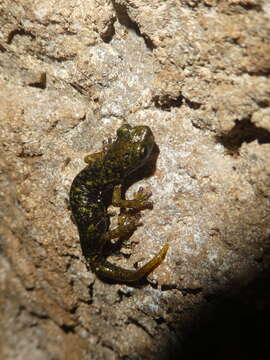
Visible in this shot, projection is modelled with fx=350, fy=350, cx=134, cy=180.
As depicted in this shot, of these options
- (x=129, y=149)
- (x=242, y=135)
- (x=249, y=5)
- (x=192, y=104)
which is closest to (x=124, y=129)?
(x=129, y=149)

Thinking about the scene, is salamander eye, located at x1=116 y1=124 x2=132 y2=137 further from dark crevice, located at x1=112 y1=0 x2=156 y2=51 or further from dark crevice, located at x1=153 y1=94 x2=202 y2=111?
dark crevice, located at x1=112 y1=0 x2=156 y2=51

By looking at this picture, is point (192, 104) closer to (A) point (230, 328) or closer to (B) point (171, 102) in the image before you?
(B) point (171, 102)

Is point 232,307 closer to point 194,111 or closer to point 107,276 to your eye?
point 107,276

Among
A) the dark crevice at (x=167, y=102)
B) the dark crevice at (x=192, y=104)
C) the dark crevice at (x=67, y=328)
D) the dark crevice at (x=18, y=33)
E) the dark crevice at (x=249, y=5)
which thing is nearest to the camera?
the dark crevice at (x=249, y=5)

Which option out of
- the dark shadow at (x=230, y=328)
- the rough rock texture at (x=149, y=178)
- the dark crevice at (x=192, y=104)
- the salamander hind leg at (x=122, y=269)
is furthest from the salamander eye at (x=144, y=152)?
the dark shadow at (x=230, y=328)

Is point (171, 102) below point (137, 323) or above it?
above

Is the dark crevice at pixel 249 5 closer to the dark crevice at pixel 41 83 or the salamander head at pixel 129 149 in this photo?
the salamander head at pixel 129 149

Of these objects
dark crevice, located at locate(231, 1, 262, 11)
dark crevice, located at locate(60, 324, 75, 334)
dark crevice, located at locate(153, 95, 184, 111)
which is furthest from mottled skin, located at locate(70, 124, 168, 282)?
dark crevice, located at locate(231, 1, 262, 11)
